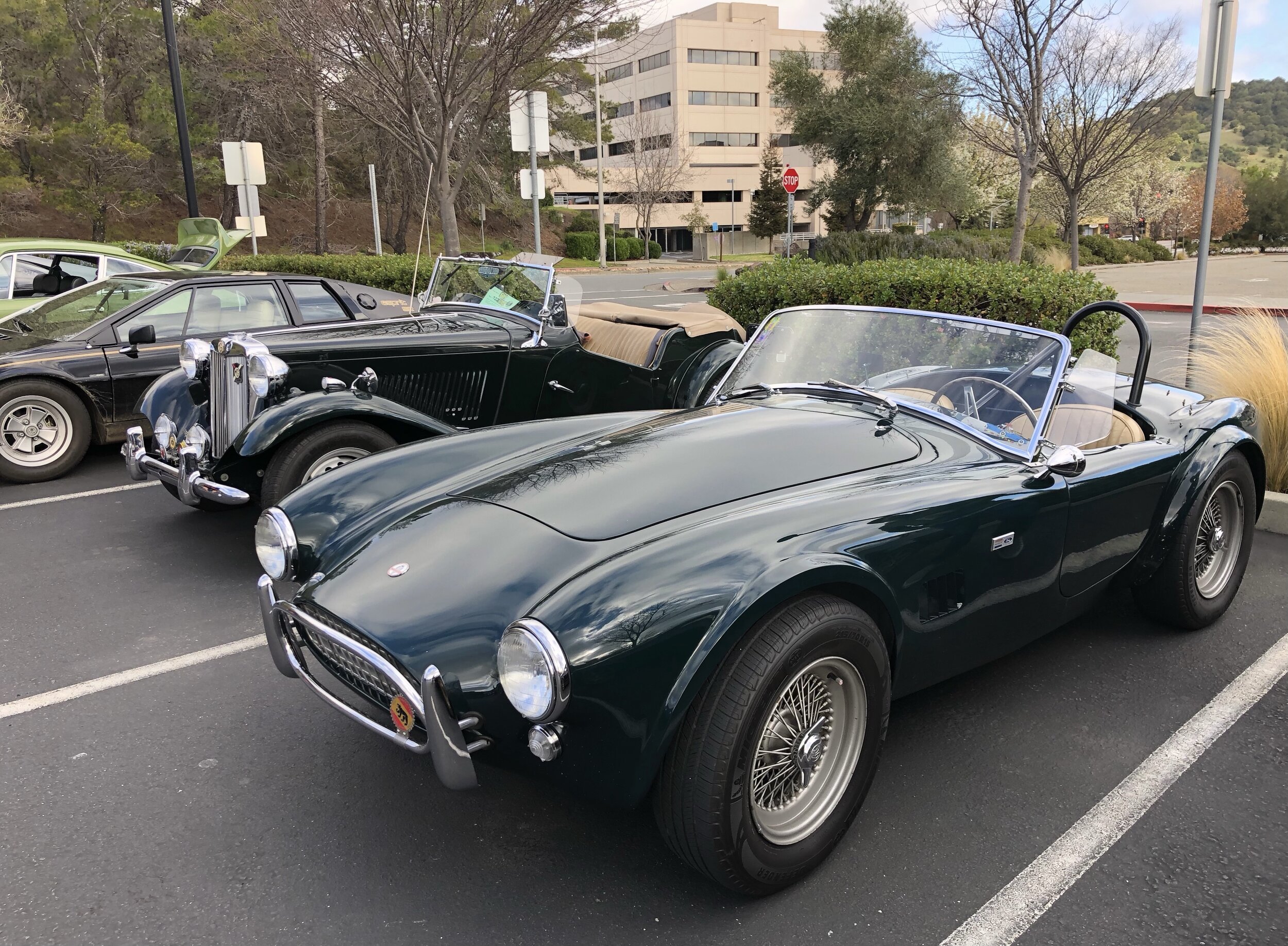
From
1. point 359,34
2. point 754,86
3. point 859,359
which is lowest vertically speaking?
point 859,359

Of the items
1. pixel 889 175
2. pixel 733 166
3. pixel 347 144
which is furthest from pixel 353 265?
pixel 733 166

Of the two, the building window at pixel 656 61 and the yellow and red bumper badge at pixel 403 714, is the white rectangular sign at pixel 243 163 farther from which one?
the building window at pixel 656 61

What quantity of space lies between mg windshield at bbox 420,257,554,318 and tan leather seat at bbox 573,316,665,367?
42 cm

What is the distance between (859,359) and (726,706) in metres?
1.86

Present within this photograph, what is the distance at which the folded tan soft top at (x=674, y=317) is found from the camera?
6531mm

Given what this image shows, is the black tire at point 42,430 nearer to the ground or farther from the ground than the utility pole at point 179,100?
nearer to the ground

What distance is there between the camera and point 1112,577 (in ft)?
11.4

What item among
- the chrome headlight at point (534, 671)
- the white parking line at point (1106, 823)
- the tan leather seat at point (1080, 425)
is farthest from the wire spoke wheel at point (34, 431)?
the white parking line at point (1106, 823)

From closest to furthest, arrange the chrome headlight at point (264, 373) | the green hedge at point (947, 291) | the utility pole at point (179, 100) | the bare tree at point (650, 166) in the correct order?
1. the chrome headlight at point (264, 373)
2. the green hedge at point (947, 291)
3. the utility pole at point (179, 100)
4. the bare tree at point (650, 166)

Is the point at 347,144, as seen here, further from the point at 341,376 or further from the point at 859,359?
the point at 859,359

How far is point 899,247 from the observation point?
2519 centimetres

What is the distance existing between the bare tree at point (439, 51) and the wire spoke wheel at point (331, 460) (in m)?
7.11

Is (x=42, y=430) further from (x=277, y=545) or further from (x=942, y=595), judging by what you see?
(x=942, y=595)

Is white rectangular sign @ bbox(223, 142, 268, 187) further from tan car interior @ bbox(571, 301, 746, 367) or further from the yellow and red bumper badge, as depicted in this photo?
the yellow and red bumper badge
